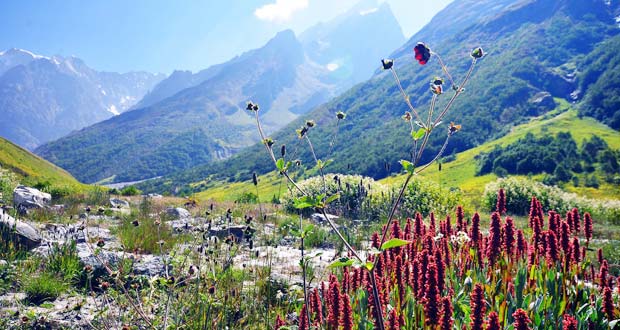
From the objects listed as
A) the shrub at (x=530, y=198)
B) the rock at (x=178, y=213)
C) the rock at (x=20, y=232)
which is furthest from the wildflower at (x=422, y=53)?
the shrub at (x=530, y=198)

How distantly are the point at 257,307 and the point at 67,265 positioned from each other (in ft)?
10.9

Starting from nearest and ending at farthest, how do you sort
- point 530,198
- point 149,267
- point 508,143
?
point 149,267 < point 530,198 < point 508,143

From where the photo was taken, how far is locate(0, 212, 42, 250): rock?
23.1ft

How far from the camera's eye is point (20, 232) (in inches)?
283

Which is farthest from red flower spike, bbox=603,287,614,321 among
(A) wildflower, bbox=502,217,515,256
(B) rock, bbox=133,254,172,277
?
(B) rock, bbox=133,254,172,277

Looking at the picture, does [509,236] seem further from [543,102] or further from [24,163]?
[543,102]

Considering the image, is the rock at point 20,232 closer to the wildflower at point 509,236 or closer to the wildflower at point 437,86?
the wildflower at point 437,86

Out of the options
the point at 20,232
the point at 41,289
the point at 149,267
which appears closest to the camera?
the point at 41,289

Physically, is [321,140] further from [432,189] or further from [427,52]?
Result: [427,52]

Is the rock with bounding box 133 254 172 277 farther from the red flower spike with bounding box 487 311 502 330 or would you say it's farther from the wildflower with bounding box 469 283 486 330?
the red flower spike with bounding box 487 311 502 330

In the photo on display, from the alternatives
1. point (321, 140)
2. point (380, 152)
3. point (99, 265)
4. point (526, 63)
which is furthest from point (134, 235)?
point (526, 63)

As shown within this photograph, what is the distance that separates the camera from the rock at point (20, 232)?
23.1 feet

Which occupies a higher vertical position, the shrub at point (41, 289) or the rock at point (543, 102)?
the rock at point (543, 102)

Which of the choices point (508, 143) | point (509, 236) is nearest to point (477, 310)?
point (509, 236)
